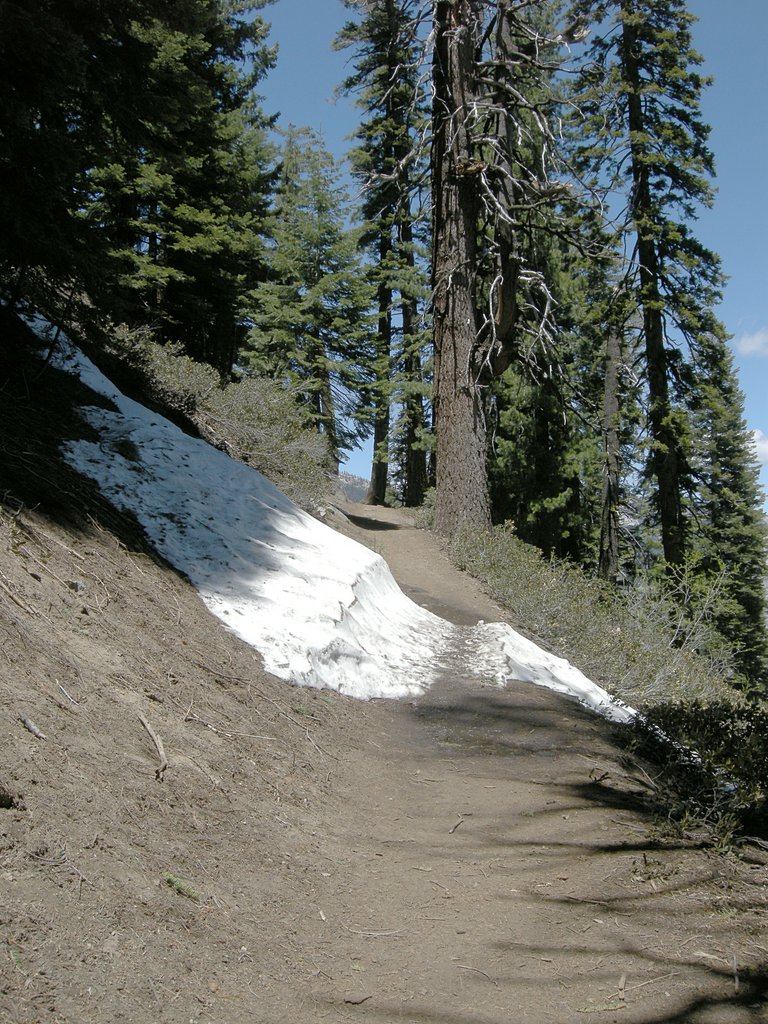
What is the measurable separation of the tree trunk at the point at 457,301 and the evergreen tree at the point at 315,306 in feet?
24.7

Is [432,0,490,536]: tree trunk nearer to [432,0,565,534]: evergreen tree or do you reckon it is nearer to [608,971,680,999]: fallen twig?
[432,0,565,534]: evergreen tree

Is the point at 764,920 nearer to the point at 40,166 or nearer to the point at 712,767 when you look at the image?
the point at 712,767

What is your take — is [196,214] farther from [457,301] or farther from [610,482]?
[610,482]

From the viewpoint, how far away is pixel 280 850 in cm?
398

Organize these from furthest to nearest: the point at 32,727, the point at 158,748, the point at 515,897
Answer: the point at 158,748
the point at 515,897
the point at 32,727

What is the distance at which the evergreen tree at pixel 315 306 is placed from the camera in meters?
21.6

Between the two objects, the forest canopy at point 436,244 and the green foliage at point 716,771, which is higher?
the forest canopy at point 436,244

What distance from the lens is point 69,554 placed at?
18.4 feet

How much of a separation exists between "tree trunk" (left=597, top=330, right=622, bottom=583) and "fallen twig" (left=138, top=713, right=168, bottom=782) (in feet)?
54.4

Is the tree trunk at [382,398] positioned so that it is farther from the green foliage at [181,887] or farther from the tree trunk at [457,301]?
the green foliage at [181,887]

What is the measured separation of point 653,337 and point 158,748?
17.2m

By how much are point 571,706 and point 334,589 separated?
258 cm

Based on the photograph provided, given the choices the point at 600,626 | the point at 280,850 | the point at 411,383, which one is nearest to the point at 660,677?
the point at 600,626

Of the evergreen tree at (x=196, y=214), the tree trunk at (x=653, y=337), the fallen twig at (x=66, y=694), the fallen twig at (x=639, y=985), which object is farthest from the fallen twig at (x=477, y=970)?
the tree trunk at (x=653, y=337)
